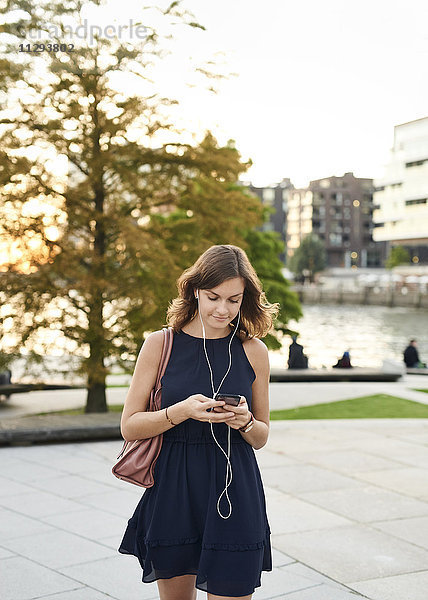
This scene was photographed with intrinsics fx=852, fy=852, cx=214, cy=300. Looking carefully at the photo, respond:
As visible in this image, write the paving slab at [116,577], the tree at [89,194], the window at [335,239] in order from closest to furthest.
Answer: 1. the paving slab at [116,577]
2. the tree at [89,194]
3. the window at [335,239]

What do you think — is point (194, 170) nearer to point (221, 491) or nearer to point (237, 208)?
point (237, 208)

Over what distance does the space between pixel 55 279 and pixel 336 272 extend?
150m

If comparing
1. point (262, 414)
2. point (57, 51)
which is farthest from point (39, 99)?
point (262, 414)

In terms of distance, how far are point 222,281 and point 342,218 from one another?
175 metres

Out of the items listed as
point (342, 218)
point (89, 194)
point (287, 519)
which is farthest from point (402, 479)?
point (342, 218)

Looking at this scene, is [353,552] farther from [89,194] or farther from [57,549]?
[89,194]

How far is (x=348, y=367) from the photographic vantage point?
89.3 ft

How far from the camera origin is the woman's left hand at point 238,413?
11.0 ft

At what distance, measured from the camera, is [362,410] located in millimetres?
16422

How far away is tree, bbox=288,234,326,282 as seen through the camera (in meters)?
156

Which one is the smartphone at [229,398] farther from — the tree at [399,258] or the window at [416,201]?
the tree at [399,258]

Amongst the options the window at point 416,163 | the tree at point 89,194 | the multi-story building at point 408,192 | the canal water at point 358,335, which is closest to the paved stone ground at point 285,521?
the tree at point 89,194

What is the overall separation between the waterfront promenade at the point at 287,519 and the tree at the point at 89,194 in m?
3.84

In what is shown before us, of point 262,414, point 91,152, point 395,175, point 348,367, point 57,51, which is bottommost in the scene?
point 348,367
